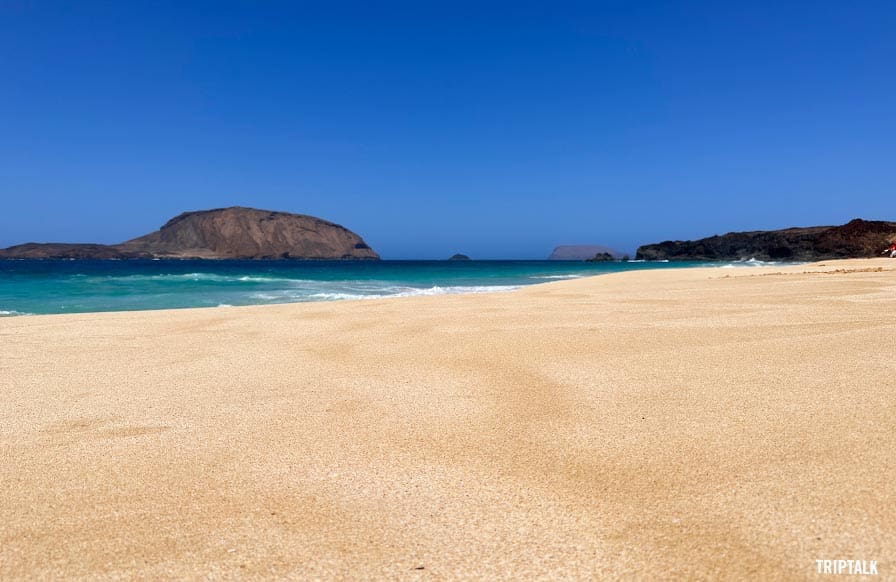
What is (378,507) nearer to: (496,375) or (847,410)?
(496,375)

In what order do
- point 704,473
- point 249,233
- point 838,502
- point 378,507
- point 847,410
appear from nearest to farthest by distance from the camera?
point 838,502, point 378,507, point 704,473, point 847,410, point 249,233

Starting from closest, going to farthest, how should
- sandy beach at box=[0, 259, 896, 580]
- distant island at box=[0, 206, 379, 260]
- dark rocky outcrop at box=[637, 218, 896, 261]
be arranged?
1. sandy beach at box=[0, 259, 896, 580]
2. dark rocky outcrop at box=[637, 218, 896, 261]
3. distant island at box=[0, 206, 379, 260]

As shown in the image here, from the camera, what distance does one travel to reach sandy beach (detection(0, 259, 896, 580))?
1769 mm

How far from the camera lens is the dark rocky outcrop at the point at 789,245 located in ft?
210

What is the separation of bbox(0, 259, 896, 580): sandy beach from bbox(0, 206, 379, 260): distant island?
492 ft

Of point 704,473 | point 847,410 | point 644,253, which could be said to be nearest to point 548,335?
point 847,410

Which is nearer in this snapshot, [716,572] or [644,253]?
[716,572]

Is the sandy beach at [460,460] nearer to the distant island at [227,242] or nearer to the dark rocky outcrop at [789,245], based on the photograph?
the dark rocky outcrop at [789,245]

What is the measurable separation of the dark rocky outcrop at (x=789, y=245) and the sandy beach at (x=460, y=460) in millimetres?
55462

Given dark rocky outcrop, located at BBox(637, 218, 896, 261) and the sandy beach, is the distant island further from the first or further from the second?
the sandy beach

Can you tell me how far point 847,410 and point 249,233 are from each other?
161 meters

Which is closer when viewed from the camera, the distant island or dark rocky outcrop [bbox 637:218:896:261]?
dark rocky outcrop [bbox 637:218:896:261]

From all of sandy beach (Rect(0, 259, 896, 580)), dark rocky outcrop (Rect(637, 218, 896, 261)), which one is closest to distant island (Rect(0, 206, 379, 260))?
dark rocky outcrop (Rect(637, 218, 896, 261))

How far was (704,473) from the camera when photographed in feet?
7.41
